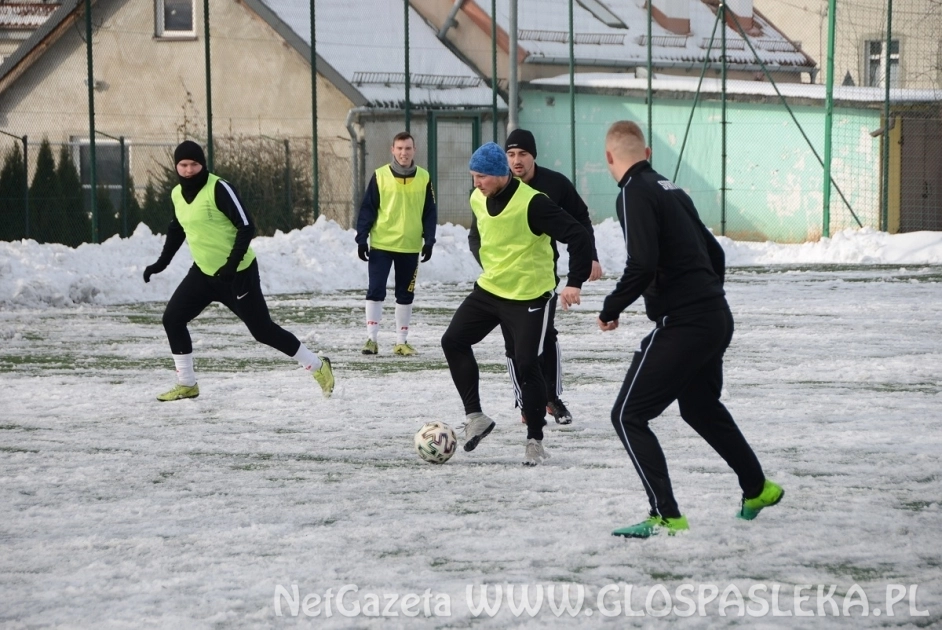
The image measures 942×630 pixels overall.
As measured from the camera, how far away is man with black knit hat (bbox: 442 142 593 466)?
740 cm

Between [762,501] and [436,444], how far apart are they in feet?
6.69

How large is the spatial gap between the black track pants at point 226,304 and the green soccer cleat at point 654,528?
449cm

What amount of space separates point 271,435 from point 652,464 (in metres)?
3.29

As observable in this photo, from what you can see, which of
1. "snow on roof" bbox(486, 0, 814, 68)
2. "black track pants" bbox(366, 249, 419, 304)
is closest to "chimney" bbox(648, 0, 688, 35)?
"snow on roof" bbox(486, 0, 814, 68)

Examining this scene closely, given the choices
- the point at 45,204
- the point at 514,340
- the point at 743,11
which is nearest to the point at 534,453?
the point at 514,340

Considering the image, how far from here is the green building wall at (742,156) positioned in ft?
87.7

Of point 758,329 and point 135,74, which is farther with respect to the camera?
point 135,74

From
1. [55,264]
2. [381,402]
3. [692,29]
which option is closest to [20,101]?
[55,264]

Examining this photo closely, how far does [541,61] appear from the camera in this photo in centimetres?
3103

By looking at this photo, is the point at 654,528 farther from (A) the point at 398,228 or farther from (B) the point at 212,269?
(A) the point at 398,228

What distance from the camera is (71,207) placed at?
21.7 m

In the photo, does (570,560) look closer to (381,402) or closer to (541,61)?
(381,402)

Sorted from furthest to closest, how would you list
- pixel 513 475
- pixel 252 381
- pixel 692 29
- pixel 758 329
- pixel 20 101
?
1. pixel 692 29
2. pixel 20 101
3. pixel 758 329
4. pixel 252 381
5. pixel 513 475

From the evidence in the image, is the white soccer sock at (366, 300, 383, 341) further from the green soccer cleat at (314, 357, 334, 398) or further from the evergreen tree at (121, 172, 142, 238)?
the evergreen tree at (121, 172, 142, 238)
